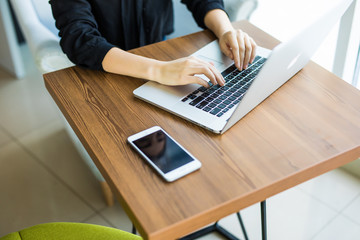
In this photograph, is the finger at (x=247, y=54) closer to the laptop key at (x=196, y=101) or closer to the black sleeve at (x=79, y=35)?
the laptop key at (x=196, y=101)

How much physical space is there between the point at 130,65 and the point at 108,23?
1.36 feet

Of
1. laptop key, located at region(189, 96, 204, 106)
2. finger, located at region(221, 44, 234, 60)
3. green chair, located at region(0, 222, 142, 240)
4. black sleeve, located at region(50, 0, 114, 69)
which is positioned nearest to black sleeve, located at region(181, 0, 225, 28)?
finger, located at region(221, 44, 234, 60)

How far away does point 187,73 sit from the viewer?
1037mm

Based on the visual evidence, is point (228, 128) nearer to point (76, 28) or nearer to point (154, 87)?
point (154, 87)

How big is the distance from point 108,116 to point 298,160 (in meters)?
0.44

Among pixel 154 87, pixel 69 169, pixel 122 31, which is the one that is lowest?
pixel 69 169

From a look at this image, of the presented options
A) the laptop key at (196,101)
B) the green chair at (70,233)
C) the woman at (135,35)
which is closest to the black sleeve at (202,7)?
the woman at (135,35)

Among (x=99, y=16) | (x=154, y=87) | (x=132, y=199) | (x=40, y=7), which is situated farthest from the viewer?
(x=40, y=7)

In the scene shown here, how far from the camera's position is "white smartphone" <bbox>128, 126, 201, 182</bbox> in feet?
2.76

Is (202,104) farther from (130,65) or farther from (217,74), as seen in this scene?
(130,65)

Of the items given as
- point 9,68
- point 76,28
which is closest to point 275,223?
point 76,28

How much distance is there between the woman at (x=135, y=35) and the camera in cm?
106

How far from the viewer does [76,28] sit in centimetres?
120

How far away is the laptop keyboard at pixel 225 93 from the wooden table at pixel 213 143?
2.2 inches
